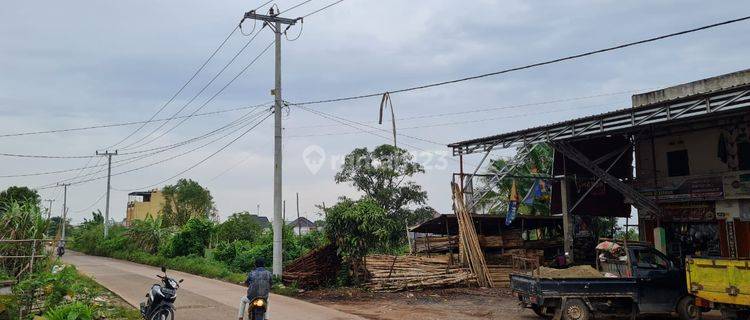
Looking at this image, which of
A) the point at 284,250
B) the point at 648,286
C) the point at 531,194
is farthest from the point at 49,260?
the point at 531,194

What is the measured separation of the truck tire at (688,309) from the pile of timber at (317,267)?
414 inches

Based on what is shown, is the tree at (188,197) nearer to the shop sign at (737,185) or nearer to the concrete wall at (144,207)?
the concrete wall at (144,207)

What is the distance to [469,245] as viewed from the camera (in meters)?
20.5

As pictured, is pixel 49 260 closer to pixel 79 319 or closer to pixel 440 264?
pixel 79 319

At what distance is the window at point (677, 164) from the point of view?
2094cm

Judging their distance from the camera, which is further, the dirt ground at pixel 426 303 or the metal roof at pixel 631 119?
the metal roof at pixel 631 119

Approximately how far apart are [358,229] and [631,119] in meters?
9.33

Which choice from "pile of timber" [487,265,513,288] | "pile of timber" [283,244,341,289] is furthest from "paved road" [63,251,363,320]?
"pile of timber" [487,265,513,288]

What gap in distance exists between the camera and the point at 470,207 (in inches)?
841

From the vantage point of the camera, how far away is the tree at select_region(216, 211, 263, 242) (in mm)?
33031

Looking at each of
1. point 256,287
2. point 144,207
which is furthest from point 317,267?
point 144,207

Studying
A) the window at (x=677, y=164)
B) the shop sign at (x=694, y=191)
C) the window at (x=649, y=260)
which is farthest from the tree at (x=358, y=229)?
the window at (x=677, y=164)

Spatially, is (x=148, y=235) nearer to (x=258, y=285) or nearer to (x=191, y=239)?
(x=191, y=239)

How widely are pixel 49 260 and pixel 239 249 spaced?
38.7ft
